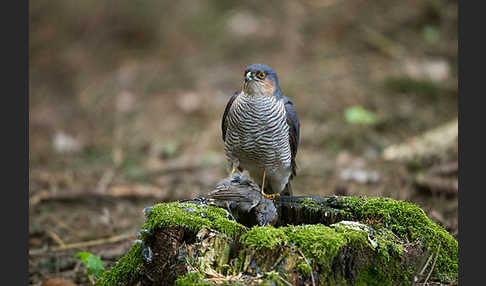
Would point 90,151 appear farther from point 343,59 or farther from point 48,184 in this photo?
point 343,59

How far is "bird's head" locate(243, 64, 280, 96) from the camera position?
423 centimetres

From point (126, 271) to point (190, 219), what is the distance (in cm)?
60

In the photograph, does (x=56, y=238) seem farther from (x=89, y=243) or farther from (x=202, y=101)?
(x=202, y=101)

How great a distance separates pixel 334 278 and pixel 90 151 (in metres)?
6.51

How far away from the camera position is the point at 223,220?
291 centimetres

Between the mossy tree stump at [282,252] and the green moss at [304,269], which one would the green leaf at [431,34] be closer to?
the mossy tree stump at [282,252]

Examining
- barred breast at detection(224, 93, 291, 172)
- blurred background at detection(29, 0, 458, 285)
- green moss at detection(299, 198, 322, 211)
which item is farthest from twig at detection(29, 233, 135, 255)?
green moss at detection(299, 198, 322, 211)

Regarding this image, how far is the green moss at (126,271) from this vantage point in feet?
9.53

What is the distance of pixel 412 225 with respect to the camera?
3254 mm

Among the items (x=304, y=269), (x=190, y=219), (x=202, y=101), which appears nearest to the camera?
(x=304, y=269)

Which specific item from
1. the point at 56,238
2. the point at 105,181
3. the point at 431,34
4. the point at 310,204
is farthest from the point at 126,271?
the point at 431,34

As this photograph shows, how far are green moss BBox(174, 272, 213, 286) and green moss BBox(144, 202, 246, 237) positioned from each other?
0.33 meters

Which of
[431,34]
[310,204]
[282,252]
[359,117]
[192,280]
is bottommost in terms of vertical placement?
[192,280]

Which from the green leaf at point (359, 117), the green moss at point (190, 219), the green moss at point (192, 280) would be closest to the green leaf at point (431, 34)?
the green leaf at point (359, 117)
